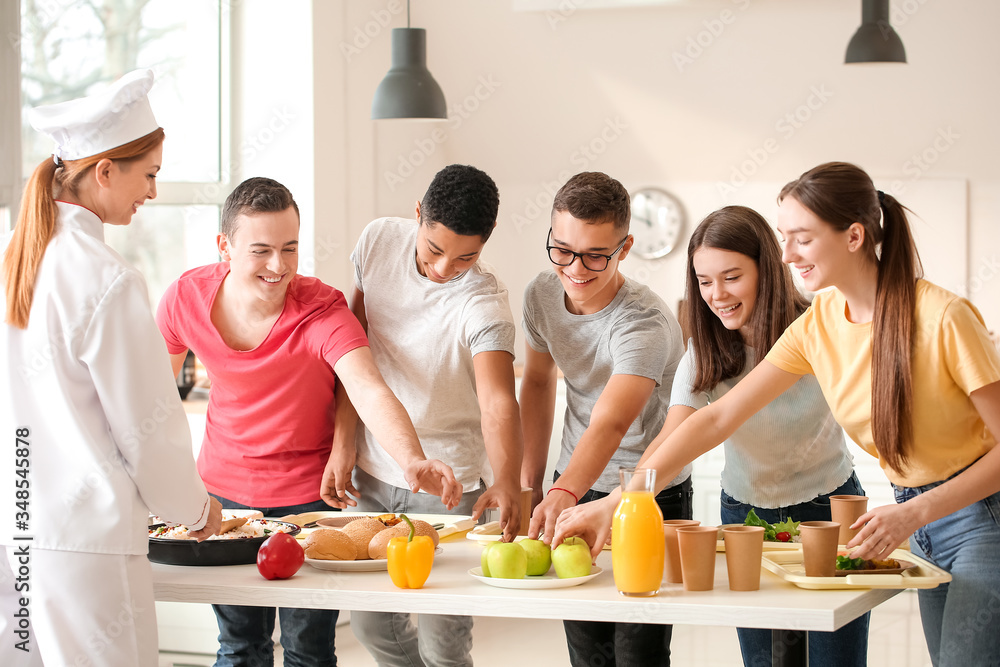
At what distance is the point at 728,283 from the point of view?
1.99m

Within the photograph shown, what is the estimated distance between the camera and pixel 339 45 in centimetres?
452

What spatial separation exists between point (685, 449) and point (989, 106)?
3725 mm

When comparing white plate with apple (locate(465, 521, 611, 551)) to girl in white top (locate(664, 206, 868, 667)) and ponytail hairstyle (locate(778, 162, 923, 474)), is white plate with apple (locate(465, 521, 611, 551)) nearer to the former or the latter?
girl in white top (locate(664, 206, 868, 667))

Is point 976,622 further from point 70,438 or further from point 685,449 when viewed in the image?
point 70,438

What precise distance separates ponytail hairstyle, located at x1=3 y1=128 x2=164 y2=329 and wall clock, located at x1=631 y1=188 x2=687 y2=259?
3.75m

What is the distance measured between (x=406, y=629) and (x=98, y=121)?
1387mm

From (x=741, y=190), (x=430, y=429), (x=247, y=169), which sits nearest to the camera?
(x=430, y=429)

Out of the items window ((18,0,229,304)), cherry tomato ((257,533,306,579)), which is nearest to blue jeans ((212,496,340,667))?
cherry tomato ((257,533,306,579))

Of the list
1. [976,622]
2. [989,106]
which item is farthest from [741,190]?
[976,622]

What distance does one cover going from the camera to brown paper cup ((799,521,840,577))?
1.54m

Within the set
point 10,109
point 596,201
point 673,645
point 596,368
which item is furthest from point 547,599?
point 10,109

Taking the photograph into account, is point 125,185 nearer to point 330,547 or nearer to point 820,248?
point 330,547

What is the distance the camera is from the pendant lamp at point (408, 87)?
3.84 m

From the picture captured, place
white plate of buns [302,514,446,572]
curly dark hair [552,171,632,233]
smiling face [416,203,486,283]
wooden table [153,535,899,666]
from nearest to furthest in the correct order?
1. wooden table [153,535,899,666]
2. white plate of buns [302,514,446,572]
3. curly dark hair [552,171,632,233]
4. smiling face [416,203,486,283]
